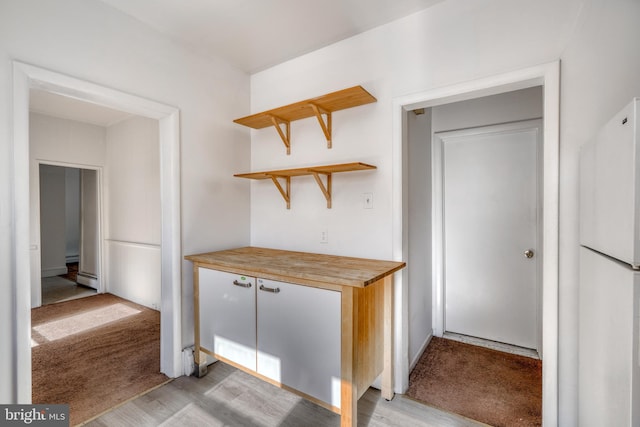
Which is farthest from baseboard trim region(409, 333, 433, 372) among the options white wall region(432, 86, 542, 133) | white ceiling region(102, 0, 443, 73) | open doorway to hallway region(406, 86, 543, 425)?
white ceiling region(102, 0, 443, 73)

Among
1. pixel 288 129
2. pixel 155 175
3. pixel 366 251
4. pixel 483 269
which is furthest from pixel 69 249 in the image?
pixel 483 269

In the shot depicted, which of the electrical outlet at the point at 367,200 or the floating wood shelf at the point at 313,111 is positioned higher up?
the floating wood shelf at the point at 313,111

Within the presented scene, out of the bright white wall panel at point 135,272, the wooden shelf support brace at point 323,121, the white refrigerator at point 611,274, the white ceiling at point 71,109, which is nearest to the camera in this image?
the white refrigerator at point 611,274

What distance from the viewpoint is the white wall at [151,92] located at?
1470mm

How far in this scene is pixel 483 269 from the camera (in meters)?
2.83

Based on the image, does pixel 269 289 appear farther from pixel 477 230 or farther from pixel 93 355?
pixel 477 230

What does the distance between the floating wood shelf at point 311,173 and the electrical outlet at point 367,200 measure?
0.20 metres

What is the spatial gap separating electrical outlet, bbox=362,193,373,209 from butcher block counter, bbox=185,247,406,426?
39 centimetres

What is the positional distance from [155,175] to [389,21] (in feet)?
10.5

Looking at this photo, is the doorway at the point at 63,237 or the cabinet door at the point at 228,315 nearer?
the cabinet door at the point at 228,315

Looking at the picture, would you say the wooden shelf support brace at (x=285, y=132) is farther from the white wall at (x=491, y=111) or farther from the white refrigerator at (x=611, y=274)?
the white refrigerator at (x=611, y=274)

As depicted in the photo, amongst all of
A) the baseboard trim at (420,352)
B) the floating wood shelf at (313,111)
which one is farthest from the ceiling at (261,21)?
the baseboard trim at (420,352)

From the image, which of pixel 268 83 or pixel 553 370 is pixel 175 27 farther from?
pixel 553 370
